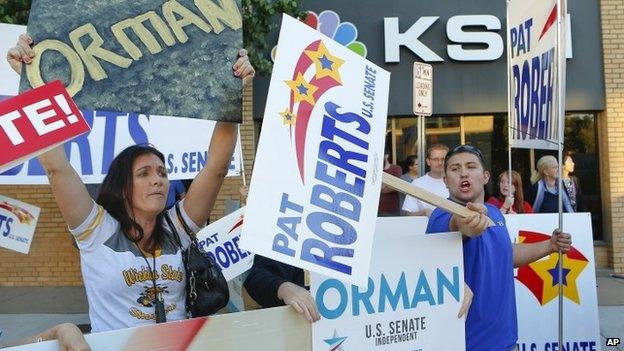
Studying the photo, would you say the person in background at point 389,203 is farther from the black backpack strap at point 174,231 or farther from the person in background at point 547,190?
the black backpack strap at point 174,231

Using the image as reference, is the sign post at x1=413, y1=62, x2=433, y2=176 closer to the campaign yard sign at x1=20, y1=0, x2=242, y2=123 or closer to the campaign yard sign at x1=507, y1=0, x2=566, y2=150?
the campaign yard sign at x1=507, y1=0, x2=566, y2=150

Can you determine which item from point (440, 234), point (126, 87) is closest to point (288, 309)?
point (440, 234)

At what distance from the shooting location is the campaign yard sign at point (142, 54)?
2078mm

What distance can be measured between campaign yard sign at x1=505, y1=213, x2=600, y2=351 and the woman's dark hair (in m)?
3.31

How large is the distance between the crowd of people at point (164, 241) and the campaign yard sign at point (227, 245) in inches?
75.0

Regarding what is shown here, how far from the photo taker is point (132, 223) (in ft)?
7.83

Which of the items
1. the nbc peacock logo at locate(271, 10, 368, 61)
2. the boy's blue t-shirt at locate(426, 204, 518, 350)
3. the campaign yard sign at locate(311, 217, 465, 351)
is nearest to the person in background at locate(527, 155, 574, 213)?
the nbc peacock logo at locate(271, 10, 368, 61)

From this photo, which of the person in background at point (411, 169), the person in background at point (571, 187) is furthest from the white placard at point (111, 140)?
the person in background at point (571, 187)

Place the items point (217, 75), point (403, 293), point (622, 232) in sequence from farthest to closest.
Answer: point (622, 232) < point (403, 293) < point (217, 75)

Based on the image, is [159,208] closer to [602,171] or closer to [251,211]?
[251,211]

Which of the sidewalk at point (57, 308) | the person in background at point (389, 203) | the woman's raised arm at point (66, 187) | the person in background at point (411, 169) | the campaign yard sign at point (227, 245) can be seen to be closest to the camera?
the woman's raised arm at point (66, 187)

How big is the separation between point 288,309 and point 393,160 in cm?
730

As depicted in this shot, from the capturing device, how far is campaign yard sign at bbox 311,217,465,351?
2.40 metres

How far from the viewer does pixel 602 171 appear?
9.12 m
